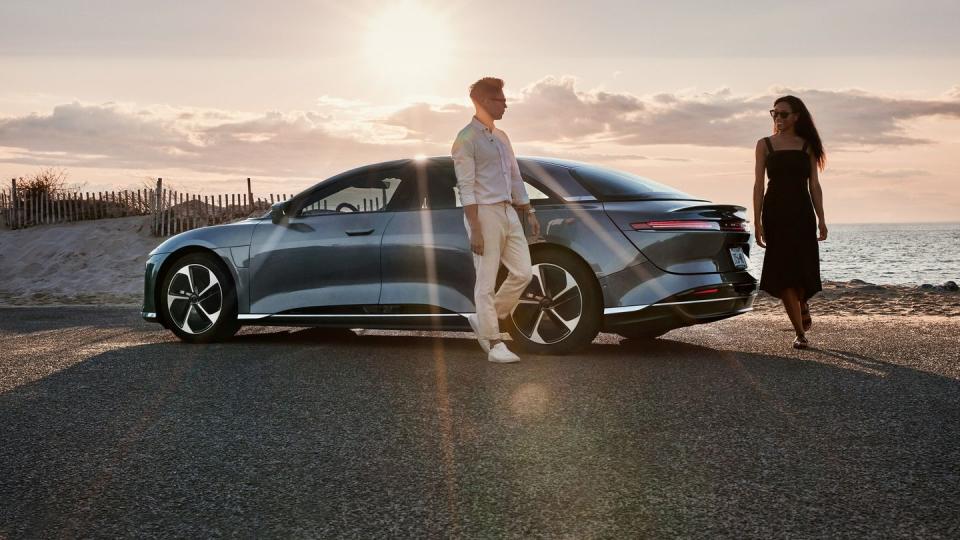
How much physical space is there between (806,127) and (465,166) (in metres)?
2.83

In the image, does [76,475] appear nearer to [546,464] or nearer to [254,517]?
[254,517]

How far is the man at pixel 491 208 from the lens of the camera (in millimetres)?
7188

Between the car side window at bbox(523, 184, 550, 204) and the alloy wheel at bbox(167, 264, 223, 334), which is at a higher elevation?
the car side window at bbox(523, 184, 550, 204)

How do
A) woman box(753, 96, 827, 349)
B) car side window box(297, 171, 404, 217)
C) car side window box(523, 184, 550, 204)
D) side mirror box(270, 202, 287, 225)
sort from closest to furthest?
car side window box(523, 184, 550, 204) < woman box(753, 96, 827, 349) < car side window box(297, 171, 404, 217) < side mirror box(270, 202, 287, 225)

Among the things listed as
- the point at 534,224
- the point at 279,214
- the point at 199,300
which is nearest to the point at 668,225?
the point at 534,224

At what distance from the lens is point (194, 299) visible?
8.95 m

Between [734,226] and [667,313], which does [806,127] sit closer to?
→ [734,226]

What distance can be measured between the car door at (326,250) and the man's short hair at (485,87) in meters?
1.21

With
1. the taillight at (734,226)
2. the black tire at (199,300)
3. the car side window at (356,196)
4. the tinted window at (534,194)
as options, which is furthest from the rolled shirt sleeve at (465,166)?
the black tire at (199,300)

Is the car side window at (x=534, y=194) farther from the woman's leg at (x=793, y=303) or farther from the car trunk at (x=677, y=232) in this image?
the woman's leg at (x=793, y=303)

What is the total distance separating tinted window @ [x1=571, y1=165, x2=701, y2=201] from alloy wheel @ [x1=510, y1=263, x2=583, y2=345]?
2.18 feet

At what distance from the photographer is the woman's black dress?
7.95 meters

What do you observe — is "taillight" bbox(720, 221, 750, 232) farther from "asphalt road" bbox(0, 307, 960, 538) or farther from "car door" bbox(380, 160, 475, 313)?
"car door" bbox(380, 160, 475, 313)

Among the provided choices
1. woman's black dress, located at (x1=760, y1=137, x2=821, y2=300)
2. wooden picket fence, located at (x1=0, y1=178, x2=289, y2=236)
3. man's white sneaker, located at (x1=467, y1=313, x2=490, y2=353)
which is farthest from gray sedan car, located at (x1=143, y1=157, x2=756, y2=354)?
wooden picket fence, located at (x1=0, y1=178, x2=289, y2=236)
